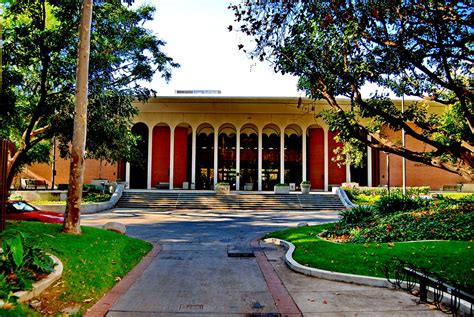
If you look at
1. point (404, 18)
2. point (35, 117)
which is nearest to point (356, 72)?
point (404, 18)

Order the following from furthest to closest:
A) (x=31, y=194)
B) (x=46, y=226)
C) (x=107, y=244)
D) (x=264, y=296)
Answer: (x=31, y=194)
(x=46, y=226)
(x=107, y=244)
(x=264, y=296)

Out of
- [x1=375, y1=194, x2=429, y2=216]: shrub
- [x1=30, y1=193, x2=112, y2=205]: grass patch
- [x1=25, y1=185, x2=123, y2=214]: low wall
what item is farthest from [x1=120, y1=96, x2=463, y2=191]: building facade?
[x1=375, y1=194, x2=429, y2=216]: shrub

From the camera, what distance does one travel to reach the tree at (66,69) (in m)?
14.4

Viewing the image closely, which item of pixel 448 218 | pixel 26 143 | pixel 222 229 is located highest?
pixel 26 143

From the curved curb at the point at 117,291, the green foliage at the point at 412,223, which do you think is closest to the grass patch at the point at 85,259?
the curved curb at the point at 117,291

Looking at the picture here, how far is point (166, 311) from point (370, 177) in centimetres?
3571

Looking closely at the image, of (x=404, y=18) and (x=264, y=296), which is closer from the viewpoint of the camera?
(x=264, y=296)

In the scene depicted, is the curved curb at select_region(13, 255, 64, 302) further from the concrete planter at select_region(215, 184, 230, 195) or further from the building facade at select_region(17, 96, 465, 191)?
the building facade at select_region(17, 96, 465, 191)

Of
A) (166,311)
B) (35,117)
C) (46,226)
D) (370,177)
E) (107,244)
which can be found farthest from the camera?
(370,177)

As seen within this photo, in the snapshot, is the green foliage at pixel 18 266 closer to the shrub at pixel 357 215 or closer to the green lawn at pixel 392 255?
the green lawn at pixel 392 255

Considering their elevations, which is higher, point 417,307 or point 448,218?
point 448,218

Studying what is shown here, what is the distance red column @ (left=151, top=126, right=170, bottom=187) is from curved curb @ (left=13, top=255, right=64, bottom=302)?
32.7 metres

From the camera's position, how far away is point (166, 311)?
5.17 meters

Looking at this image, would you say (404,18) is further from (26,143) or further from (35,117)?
(26,143)
